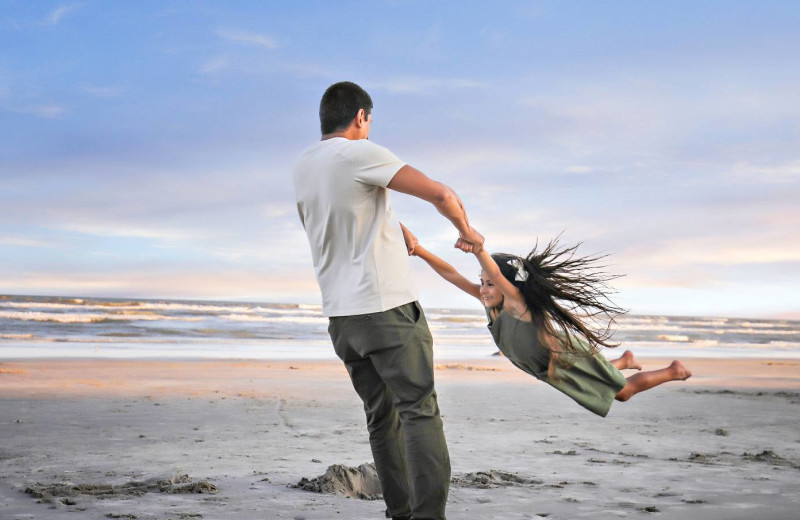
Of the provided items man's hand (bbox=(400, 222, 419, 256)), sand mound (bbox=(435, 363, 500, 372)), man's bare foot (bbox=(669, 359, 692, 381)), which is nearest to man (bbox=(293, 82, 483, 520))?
man's hand (bbox=(400, 222, 419, 256))

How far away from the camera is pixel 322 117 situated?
3244 mm

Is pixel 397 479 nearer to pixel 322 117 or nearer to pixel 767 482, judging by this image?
pixel 322 117

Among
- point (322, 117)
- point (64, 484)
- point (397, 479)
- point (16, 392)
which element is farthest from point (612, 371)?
point (16, 392)

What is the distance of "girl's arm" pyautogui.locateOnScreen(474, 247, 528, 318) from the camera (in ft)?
12.5

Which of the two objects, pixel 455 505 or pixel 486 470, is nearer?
pixel 455 505

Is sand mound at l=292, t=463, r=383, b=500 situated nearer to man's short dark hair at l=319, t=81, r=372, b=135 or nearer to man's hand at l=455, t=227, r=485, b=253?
man's hand at l=455, t=227, r=485, b=253

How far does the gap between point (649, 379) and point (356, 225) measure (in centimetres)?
273

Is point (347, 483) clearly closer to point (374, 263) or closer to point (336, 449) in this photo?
point (336, 449)

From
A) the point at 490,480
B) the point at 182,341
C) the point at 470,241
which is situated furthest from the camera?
the point at 182,341

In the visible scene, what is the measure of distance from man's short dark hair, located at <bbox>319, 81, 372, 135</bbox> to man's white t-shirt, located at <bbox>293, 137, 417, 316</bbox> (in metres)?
0.10

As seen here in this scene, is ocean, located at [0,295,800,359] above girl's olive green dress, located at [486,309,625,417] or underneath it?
underneath

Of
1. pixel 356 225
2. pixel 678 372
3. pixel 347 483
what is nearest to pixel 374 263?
pixel 356 225

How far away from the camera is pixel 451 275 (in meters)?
4.24

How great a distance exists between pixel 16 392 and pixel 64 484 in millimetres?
4885
